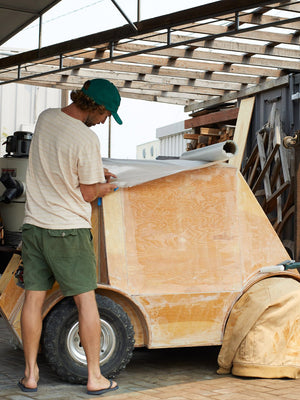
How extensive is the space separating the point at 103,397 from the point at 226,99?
8.51 m

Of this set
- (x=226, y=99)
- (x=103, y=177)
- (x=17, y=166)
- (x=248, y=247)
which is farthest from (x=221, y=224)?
(x=226, y=99)

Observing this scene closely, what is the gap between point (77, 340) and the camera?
4.34m

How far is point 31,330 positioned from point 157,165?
155 centimetres

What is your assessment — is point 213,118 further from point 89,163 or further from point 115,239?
point 89,163

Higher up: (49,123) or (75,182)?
(49,123)

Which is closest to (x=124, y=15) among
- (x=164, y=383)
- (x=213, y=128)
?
(x=164, y=383)

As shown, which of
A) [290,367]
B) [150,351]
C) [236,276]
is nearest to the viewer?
[290,367]

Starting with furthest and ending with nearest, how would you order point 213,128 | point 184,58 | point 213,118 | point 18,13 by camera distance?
point 213,128 → point 213,118 → point 184,58 → point 18,13

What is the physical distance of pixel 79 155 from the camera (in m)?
4.04

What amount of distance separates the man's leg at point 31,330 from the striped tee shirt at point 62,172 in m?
0.49

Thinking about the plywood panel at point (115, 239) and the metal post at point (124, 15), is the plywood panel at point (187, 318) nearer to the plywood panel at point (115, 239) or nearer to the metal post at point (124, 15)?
the plywood panel at point (115, 239)

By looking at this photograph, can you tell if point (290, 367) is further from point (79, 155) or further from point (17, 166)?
point (17, 166)

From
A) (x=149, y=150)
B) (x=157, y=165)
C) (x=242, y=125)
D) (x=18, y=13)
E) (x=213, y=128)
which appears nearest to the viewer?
(x=157, y=165)

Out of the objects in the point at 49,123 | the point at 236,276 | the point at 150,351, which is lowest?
the point at 150,351
